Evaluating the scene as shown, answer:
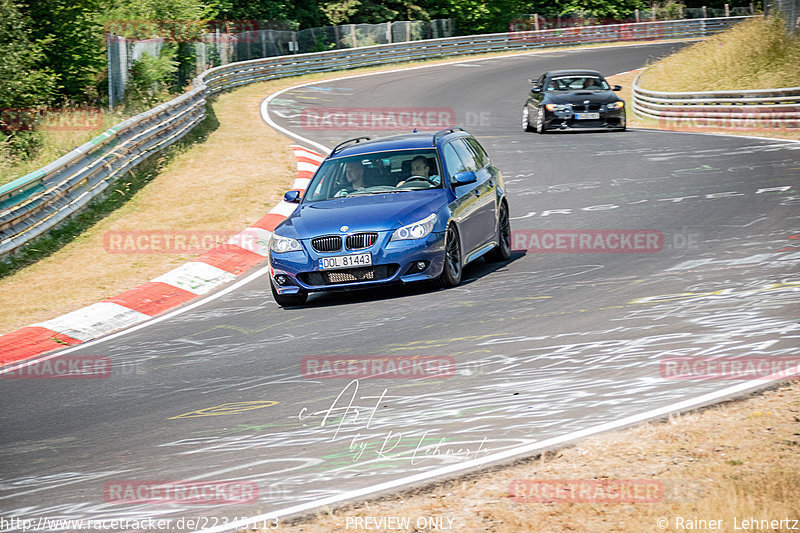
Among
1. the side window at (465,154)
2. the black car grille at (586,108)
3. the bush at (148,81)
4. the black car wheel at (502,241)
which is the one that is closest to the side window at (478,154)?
the side window at (465,154)

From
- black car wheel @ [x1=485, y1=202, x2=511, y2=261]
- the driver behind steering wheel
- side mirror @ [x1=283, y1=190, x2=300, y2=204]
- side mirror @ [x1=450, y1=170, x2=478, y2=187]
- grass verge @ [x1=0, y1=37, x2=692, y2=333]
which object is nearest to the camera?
side mirror @ [x1=450, y1=170, x2=478, y2=187]

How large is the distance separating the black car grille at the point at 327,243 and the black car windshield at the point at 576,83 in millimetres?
16271

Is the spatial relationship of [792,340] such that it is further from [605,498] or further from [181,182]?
[181,182]

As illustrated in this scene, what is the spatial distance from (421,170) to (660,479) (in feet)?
21.8

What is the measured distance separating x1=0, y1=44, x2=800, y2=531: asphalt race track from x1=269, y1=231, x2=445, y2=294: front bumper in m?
0.30

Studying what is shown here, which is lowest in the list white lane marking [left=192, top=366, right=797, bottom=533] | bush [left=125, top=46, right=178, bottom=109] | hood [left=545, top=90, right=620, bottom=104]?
white lane marking [left=192, top=366, right=797, bottom=533]

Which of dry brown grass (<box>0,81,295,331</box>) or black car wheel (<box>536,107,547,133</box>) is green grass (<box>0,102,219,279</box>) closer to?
dry brown grass (<box>0,81,295,331</box>)

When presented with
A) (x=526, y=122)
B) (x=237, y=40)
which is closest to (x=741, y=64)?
(x=526, y=122)

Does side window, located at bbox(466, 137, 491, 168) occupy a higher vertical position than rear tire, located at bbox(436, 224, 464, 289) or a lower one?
higher

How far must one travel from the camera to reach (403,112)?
30.3 meters

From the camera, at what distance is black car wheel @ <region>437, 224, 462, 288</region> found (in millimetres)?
10211

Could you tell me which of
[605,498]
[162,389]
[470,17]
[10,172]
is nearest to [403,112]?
[10,172]

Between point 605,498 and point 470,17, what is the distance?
59753 millimetres

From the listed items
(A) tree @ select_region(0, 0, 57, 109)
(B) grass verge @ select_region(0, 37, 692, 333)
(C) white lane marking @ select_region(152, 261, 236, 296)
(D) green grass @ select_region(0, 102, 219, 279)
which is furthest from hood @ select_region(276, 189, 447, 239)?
(A) tree @ select_region(0, 0, 57, 109)
